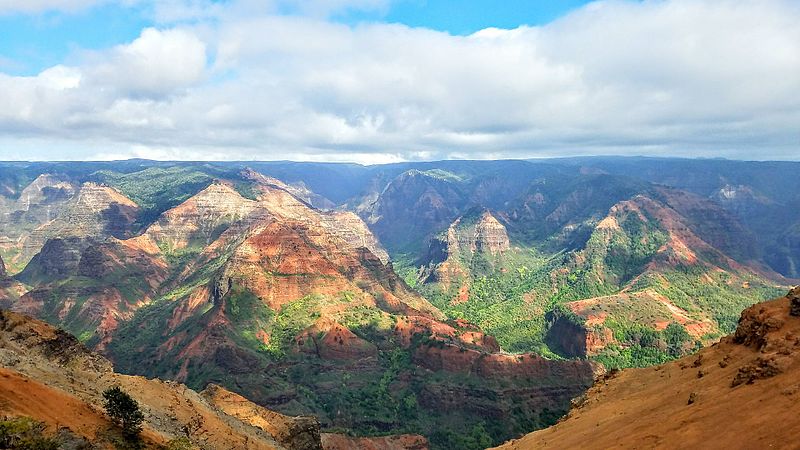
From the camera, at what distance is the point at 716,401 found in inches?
1660

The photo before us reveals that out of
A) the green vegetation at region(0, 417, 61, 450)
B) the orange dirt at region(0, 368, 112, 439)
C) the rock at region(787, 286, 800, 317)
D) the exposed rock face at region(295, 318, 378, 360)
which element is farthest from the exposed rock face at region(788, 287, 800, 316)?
the exposed rock face at region(295, 318, 378, 360)

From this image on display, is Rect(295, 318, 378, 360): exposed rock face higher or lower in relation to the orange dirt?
lower

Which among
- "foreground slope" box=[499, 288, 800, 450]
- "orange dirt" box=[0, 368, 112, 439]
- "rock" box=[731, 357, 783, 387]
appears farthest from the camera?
"orange dirt" box=[0, 368, 112, 439]

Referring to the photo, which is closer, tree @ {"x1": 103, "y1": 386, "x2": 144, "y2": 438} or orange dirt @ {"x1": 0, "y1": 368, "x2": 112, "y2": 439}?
orange dirt @ {"x1": 0, "y1": 368, "x2": 112, "y2": 439}

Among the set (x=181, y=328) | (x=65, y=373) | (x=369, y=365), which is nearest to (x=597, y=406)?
(x=65, y=373)

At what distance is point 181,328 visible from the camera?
7293 inches

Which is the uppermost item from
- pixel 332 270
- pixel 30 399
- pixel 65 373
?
pixel 30 399

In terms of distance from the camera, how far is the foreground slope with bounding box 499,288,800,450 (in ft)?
118

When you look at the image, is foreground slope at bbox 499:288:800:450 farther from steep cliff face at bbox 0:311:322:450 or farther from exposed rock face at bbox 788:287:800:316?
steep cliff face at bbox 0:311:322:450

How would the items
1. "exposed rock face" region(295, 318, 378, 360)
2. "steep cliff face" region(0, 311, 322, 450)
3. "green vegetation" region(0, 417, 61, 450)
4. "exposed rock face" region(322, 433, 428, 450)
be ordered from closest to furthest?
"green vegetation" region(0, 417, 61, 450), "steep cliff face" region(0, 311, 322, 450), "exposed rock face" region(322, 433, 428, 450), "exposed rock face" region(295, 318, 378, 360)

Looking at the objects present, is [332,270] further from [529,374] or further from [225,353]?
[529,374]

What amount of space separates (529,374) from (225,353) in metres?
85.4

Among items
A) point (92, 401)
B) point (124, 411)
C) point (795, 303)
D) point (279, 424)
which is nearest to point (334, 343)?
point (279, 424)

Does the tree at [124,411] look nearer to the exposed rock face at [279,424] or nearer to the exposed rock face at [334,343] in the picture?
the exposed rock face at [279,424]
